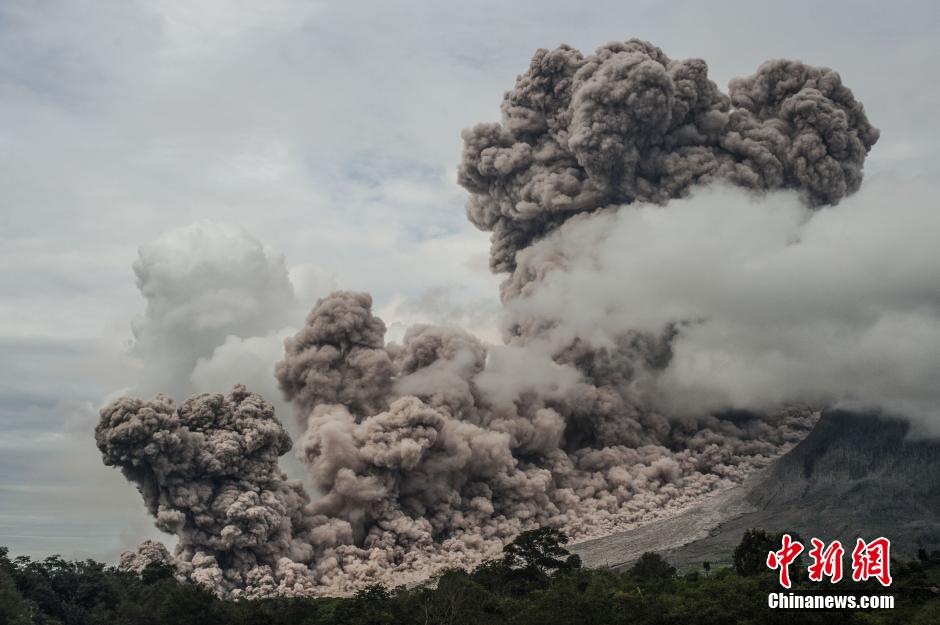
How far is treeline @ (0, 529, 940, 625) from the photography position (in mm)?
49844

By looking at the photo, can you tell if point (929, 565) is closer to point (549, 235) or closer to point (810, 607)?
point (810, 607)

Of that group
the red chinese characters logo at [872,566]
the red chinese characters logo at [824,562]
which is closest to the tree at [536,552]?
the red chinese characters logo at [872,566]

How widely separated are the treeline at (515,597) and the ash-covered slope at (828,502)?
15.2 ft

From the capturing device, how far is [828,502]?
8962 cm

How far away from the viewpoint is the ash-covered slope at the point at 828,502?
8125 cm

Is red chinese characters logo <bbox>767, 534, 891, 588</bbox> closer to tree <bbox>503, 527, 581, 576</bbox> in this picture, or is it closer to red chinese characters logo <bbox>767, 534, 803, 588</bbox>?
red chinese characters logo <bbox>767, 534, 803, 588</bbox>

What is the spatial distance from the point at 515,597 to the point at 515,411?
23276 mm

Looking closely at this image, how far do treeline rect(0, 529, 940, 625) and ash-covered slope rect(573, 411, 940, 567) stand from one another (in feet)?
15.2

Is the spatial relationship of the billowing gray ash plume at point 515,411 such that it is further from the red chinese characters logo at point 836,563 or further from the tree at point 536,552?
the red chinese characters logo at point 836,563

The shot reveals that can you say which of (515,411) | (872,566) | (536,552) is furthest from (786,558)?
(515,411)

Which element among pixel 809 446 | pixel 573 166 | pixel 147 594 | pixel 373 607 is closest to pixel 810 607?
pixel 373 607

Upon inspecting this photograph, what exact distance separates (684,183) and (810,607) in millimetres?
53025

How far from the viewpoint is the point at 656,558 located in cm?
7238

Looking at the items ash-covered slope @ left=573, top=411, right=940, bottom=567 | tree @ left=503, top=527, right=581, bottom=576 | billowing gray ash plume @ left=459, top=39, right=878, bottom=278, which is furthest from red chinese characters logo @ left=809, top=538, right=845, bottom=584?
billowing gray ash plume @ left=459, top=39, right=878, bottom=278
